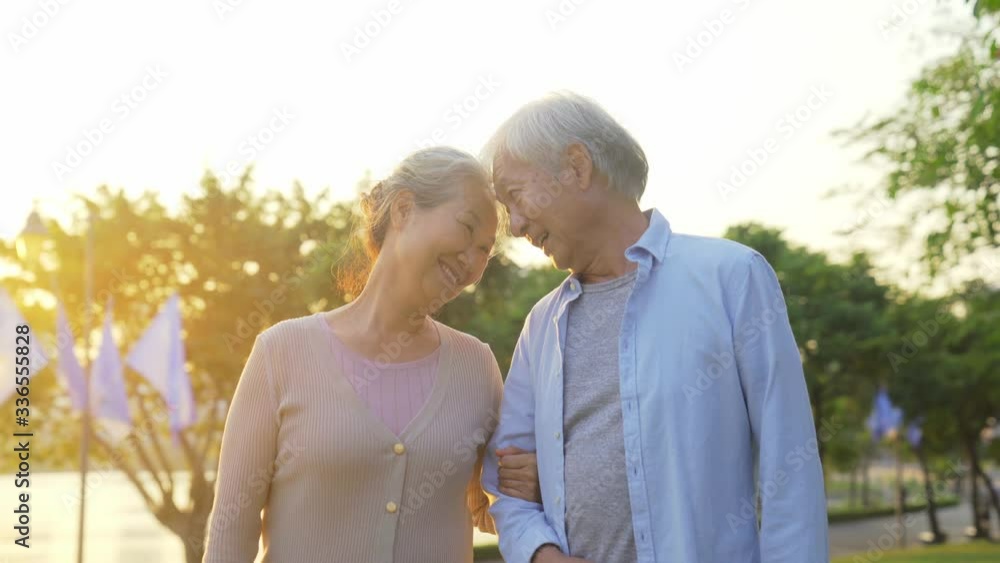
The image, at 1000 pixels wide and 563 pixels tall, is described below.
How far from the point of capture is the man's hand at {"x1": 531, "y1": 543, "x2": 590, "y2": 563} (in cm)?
294

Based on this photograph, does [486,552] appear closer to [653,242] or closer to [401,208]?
[401,208]

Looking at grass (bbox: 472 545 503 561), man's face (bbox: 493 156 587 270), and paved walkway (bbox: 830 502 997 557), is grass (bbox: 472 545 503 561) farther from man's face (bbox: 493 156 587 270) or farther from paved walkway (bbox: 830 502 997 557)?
man's face (bbox: 493 156 587 270)

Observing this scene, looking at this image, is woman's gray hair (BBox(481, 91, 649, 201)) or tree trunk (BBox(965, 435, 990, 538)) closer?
woman's gray hair (BBox(481, 91, 649, 201))

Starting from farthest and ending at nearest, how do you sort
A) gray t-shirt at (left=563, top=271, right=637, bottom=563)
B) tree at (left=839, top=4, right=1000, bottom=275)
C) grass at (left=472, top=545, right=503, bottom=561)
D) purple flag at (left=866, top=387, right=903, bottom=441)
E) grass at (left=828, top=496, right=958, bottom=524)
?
grass at (left=828, top=496, right=958, bottom=524) → purple flag at (left=866, top=387, right=903, bottom=441) → grass at (left=472, top=545, right=503, bottom=561) → tree at (left=839, top=4, right=1000, bottom=275) → gray t-shirt at (left=563, top=271, right=637, bottom=563)

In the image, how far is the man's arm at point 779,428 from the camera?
2.69 metres

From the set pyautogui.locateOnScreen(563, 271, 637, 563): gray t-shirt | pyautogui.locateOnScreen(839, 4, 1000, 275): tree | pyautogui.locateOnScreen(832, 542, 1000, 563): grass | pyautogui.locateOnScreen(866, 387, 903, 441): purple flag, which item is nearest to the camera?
pyautogui.locateOnScreen(563, 271, 637, 563): gray t-shirt

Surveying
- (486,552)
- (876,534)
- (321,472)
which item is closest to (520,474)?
(321,472)

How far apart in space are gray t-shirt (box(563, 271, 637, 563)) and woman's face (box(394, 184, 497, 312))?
38 cm

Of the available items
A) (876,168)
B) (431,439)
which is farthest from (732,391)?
(876,168)

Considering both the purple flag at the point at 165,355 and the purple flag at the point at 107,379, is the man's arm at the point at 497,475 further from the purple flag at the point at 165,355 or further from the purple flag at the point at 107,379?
the purple flag at the point at 107,379

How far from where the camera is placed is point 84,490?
1563 cm

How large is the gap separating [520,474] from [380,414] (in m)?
0.46

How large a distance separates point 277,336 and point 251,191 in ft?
53.1

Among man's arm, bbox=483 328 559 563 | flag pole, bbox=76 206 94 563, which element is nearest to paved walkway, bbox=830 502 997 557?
flag pole, bbox=76 206 94 563
